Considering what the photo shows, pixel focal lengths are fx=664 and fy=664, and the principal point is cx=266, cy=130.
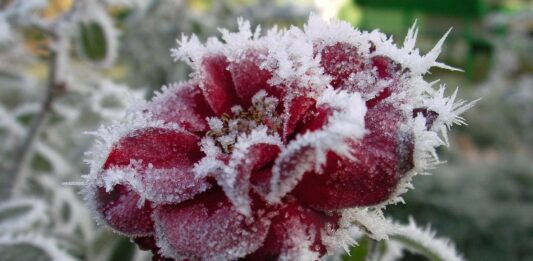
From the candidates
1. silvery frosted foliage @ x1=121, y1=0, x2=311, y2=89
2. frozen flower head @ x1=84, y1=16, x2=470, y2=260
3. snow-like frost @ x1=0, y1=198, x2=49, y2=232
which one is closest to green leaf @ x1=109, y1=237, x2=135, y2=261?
snow-like frost @ x1=0, y1=198, x2=49, y2=232

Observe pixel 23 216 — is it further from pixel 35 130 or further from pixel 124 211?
pixel 124 211

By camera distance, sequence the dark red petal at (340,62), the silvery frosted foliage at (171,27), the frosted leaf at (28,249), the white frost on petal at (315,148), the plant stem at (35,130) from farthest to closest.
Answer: the silvery frosted foliage at (171,27) < the plant stem at (35,130) < the frosted leaf at (28,249) < the dark red petal at (340,62) < the white frost on petal at (315,148)

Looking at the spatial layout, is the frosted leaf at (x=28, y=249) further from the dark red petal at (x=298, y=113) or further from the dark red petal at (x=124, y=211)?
the dark red petal at (x=298, y=113)

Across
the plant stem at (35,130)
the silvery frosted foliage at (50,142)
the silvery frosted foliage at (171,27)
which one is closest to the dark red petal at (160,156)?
the silvery frosted foliage at (50,142)

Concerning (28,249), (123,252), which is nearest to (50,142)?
(123,252)

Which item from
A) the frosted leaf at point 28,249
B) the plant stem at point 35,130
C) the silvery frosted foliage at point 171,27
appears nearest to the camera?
the frosted leaf at point 28,249
